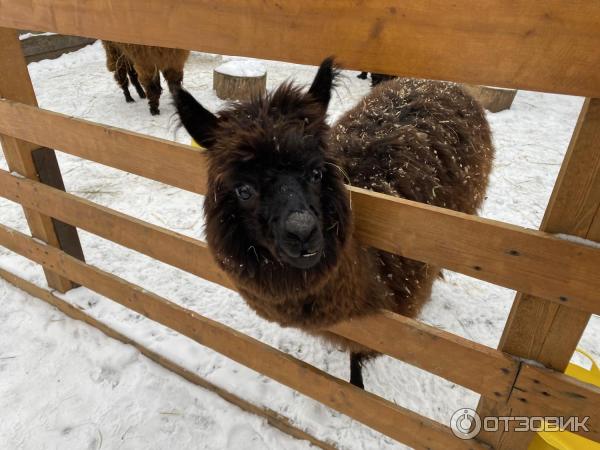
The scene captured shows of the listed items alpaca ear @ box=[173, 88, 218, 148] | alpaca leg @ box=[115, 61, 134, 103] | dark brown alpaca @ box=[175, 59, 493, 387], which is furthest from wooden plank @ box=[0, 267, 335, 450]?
alpaca leg @ box=[115, 61, 134, 103]

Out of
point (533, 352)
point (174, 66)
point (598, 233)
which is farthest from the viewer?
point (174, 66)

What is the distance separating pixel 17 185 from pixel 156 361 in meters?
1.53

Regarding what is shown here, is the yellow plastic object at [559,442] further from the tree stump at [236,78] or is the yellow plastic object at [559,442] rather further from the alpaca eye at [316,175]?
the tree stump at [236,78]

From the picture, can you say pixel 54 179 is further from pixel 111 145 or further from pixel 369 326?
pixel 369 326

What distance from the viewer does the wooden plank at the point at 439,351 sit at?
4.99ft

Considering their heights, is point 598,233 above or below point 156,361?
above

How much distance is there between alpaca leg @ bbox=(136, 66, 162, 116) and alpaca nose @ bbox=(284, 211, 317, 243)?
5361 millimetres

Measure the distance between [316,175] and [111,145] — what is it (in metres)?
1.17

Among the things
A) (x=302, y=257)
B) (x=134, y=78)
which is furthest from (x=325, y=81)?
(x=134, y=78)

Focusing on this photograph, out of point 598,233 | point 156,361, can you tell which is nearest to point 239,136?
point 598,233

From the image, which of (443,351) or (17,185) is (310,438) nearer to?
(443,351)

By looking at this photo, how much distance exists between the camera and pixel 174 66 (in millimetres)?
5453

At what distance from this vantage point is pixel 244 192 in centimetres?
142

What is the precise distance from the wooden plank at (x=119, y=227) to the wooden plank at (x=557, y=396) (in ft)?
4.53
